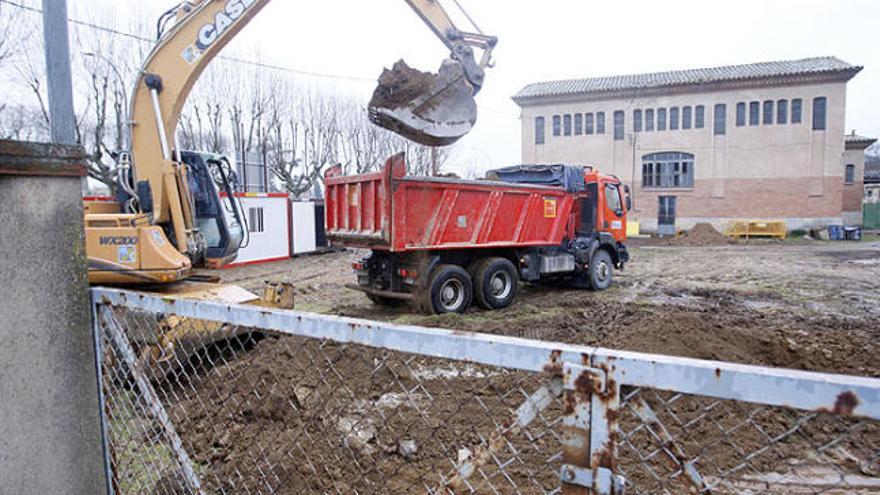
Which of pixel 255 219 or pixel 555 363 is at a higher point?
pixel 255 219

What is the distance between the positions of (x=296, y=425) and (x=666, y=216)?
31.0m

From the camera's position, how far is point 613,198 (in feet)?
39.9

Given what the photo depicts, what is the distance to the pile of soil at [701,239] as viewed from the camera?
26.4 m

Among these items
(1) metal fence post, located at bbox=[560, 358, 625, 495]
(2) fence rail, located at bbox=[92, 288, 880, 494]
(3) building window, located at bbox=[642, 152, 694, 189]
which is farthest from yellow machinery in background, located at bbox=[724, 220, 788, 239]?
(1) metal fence post, located at bbox=[560, 358, 625, 495]

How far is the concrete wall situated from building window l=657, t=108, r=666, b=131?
0.76ft

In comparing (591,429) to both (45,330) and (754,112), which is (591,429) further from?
(754,112)

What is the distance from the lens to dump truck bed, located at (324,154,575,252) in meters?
8.16

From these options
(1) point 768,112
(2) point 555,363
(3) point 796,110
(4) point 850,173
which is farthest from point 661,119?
(2) point 555,363

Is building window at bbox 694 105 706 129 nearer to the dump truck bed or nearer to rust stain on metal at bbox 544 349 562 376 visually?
the dump truck bed

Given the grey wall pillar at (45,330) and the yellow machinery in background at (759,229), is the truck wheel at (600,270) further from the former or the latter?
the yellow machinery in background at (759,229)

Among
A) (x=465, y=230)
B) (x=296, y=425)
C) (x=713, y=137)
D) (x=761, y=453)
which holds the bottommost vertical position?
(x=296, y=425)

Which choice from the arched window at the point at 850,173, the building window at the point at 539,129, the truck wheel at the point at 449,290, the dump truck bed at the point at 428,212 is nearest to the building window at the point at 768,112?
the arched window at the point at 850,173

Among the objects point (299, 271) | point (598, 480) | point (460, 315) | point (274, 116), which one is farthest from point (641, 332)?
point (274, 116)

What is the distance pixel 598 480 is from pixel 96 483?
2.08 m
